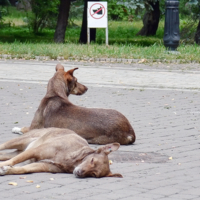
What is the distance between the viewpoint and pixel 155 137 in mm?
7352

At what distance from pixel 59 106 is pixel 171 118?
2.49 meters

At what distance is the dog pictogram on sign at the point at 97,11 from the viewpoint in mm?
22047

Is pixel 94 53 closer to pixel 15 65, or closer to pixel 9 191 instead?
pixel 15 65

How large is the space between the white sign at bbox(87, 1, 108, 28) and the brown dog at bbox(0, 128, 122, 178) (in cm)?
1684

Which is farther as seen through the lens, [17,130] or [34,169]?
[17,130]

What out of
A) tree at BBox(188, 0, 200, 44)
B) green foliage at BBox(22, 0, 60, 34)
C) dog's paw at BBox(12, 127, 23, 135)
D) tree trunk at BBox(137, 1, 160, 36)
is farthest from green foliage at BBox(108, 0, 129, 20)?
dog's paw at BBox(12, 127, 23, 135)

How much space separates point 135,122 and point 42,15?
24395mm

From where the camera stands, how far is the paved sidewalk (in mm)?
4754

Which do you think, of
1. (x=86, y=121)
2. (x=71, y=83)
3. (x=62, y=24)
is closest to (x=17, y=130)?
(x=71, y=83)

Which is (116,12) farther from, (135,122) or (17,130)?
(17,130)

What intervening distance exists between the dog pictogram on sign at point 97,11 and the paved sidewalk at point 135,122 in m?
6.19

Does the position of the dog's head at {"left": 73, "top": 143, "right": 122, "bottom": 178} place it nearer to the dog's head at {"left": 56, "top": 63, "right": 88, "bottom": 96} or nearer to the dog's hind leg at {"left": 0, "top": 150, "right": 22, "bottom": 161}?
the dog's hind leg at {"left": 0, "top": 150, "right": 22, "bottom": 161}

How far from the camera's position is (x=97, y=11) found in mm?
22234

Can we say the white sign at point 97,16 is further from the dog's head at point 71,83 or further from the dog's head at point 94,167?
the dog's head at point 94,167
